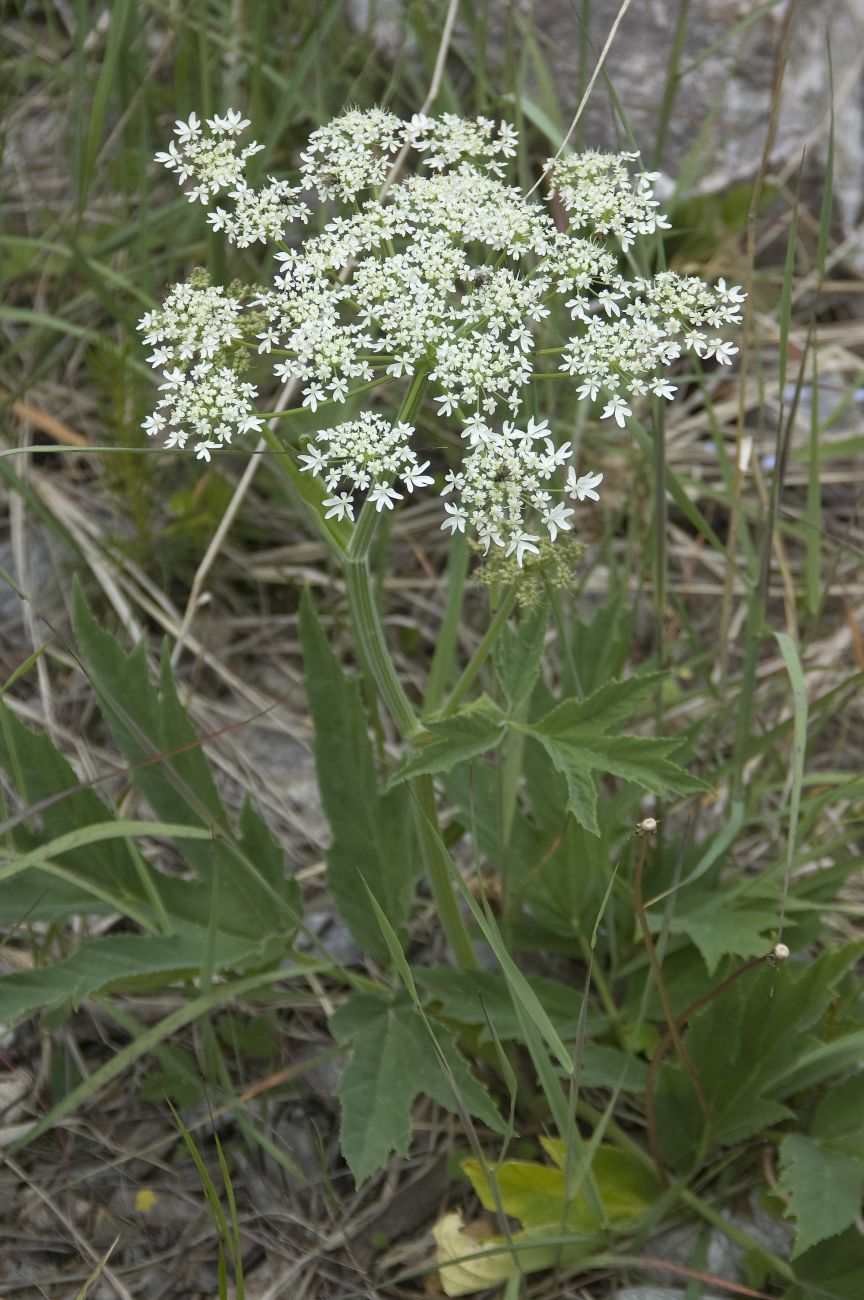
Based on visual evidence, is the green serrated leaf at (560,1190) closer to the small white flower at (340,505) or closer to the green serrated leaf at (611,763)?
the green serrated leaf at (611,763)

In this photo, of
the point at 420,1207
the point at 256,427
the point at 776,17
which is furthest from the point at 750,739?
the point at 776,17

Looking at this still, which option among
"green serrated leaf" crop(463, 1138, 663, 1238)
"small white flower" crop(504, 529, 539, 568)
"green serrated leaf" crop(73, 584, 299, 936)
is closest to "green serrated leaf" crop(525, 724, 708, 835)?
"small white flower" crop(504, 529, 539, 568)

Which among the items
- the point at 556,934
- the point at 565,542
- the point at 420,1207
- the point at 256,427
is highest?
the point at 256,427

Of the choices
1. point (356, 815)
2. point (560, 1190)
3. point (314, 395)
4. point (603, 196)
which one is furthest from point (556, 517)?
point (560, 1190)

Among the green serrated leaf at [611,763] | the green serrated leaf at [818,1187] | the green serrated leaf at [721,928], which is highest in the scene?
the green serrated leaf at [611,763]

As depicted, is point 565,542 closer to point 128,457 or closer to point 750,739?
point 750,739

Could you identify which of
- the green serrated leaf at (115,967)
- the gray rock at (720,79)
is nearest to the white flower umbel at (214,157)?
the green serrated leaf at (115,967)
